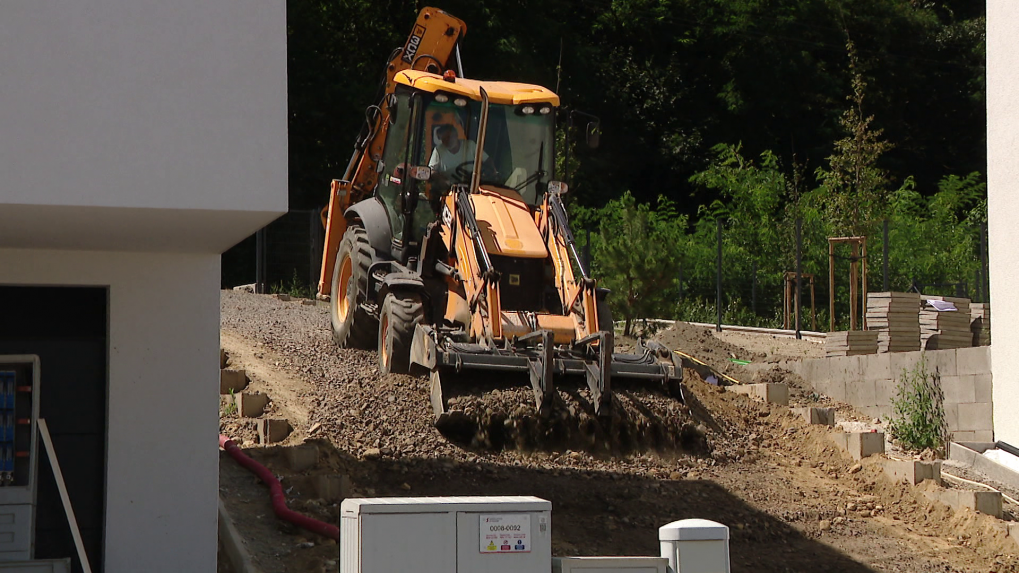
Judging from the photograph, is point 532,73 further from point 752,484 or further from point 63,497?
point 63,497

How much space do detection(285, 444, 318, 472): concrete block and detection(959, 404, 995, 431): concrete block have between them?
7459 millimetres

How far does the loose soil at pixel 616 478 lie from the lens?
431 inches

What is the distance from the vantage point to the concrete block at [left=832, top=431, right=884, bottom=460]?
1391 cm

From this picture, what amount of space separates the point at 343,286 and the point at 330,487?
20.0ft

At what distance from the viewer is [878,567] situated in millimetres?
11125

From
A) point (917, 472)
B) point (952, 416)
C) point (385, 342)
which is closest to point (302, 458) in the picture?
point (385, 342)

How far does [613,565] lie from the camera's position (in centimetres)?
673

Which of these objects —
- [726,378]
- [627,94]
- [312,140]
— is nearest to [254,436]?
[726,378]

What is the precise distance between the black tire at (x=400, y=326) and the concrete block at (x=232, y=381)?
159 cm

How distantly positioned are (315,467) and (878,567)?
5.19 m

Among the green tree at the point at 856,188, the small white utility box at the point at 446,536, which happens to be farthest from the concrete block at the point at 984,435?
the green tree at the point at 856,188

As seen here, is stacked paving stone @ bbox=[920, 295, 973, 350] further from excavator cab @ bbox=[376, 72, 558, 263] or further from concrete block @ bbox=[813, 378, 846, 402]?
excavator cab @ bbox=[376, 72, 558, 263]

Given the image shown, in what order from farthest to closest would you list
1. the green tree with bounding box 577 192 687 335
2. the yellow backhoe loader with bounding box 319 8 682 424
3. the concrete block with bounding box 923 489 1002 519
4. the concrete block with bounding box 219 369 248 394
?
the green tree with bounding box 577 192 687 335
the concrete block with bounding box 219 369 248 394
the yellow backhoe loader with bounding box 319 8 682 424
the concrete block with bounding box 923 489 1002 519

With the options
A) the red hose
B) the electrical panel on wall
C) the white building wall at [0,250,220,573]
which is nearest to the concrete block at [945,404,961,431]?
the red hose
